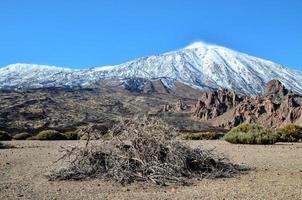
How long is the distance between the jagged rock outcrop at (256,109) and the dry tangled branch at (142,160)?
39.9m

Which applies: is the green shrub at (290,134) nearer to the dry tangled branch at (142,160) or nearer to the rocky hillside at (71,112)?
the dry tangled branch at (142,160)

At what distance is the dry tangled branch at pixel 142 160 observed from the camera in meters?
12.8

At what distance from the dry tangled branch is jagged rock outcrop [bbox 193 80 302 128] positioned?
39.9m

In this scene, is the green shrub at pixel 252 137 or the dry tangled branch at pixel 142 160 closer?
the dry tangled branch at pixel 142 160

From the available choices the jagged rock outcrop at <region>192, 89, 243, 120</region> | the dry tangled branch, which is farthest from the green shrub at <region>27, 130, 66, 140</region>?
the jagged rock outcrop at <region>192, 89, 243, 120</region>

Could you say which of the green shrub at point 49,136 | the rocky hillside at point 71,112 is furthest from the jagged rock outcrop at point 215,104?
the green shrub at point 49,136

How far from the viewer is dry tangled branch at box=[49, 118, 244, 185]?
1281cm

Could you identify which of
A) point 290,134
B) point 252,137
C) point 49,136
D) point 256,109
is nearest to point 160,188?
point 252,137

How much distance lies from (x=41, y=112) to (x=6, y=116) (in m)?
6.92

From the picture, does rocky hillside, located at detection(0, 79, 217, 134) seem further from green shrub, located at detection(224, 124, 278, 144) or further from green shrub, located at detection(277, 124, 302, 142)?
green shrub, located at detection(224, 124, 278, 144)

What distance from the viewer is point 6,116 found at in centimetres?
7444

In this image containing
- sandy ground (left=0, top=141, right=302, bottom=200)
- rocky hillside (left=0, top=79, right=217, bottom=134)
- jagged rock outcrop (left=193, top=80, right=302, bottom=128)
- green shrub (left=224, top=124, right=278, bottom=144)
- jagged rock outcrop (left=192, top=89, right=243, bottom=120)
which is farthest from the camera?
jagged rock outcrop (left=192, top=89, right=243, bottom=120)

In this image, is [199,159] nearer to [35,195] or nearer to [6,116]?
[35,195]

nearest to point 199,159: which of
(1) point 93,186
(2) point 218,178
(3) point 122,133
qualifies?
(2) point 218,178
